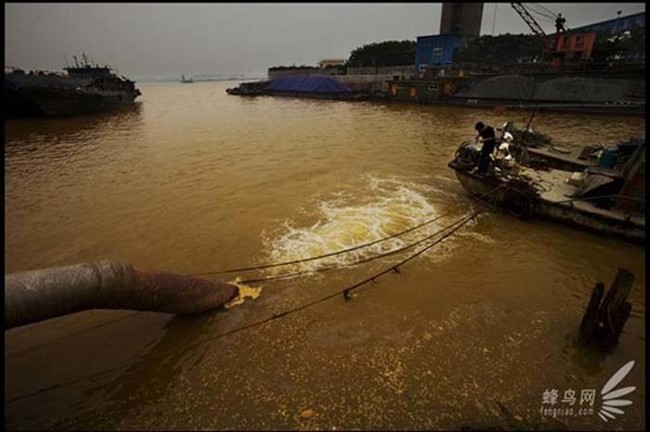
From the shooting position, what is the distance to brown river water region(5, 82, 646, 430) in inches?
177

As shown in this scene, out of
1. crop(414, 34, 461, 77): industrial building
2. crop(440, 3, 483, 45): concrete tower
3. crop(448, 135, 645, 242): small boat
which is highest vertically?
crop(440, 3, 483, 45): concrete tower

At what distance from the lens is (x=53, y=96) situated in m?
30.0

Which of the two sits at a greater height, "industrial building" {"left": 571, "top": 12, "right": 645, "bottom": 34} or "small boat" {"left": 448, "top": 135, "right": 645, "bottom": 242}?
"industrial building" {"left": 571, "top": 12, "right": 645, "bottom": 34}

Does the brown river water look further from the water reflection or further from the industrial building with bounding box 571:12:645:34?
the industrial building with bounding box 571:12:645:34

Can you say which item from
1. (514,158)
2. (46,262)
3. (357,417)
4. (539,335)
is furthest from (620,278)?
(46,262)

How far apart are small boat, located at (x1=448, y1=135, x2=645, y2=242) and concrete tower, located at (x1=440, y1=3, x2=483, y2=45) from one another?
7991cm

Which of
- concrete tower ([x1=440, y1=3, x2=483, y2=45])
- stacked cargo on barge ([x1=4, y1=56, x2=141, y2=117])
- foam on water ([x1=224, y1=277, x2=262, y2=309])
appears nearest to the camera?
foam on water ([x1=224, y1=277, x2=262, y2=309])

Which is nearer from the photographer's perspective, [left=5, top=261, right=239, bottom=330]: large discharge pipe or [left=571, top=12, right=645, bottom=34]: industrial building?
[left=5, top=261, right=239, bottom=330]: large discharge pipe

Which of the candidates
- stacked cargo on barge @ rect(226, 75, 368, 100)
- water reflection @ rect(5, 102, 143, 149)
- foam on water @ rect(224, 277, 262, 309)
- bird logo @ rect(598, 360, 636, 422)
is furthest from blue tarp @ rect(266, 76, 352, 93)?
bird logo @ rect(598, 360, 636, 422)

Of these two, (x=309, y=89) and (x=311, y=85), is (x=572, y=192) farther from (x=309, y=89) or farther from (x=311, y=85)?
(x=311, y=85)

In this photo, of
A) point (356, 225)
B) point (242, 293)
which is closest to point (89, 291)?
point (242, 293)

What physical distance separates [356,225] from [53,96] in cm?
3362

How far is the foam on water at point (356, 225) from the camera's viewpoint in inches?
328

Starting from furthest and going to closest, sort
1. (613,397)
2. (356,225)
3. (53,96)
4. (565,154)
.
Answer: (53,96), (565,154), (356,225), (613,397)
